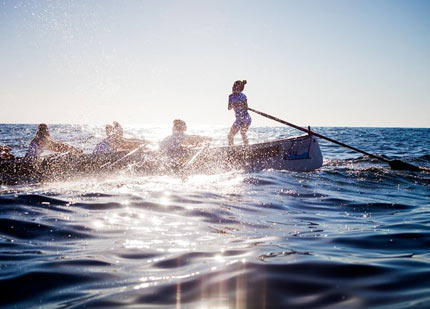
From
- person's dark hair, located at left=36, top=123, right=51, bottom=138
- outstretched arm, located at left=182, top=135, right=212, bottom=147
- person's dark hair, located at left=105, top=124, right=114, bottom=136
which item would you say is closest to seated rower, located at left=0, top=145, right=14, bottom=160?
person's dark hair, located at left=36, top=123, right=51, bottom=138

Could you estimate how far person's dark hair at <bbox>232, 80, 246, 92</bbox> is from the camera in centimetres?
1146

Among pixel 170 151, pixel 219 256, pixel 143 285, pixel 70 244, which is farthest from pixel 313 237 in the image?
pixel 170 151

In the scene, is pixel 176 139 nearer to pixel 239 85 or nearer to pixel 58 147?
pixel 239 85

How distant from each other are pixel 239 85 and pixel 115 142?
468cm

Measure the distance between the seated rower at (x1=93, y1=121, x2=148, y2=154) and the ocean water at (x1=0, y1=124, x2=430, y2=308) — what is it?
510 cm

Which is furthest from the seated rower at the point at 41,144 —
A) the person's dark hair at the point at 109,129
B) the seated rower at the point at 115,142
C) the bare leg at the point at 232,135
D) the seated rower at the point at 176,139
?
the bare leg at the point at 232,135

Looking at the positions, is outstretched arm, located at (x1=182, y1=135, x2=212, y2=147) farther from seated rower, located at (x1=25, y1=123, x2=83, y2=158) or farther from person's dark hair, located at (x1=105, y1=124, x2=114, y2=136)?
seated rower, located at (x1=25, y1=123, x2=83, y2=158)

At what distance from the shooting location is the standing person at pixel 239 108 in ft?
37.8

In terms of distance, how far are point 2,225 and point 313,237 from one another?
11.6 ft

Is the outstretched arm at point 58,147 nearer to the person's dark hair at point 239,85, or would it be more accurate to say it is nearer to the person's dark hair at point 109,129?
the person's dark hair at point 109,129

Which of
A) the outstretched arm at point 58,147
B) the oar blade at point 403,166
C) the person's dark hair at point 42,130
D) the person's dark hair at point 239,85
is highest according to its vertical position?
the person's dark hair at point 239,85

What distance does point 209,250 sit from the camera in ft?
10.5

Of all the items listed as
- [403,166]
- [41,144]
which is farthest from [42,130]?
[403,166]

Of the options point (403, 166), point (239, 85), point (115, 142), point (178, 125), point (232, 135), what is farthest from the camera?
point (232, 135)
